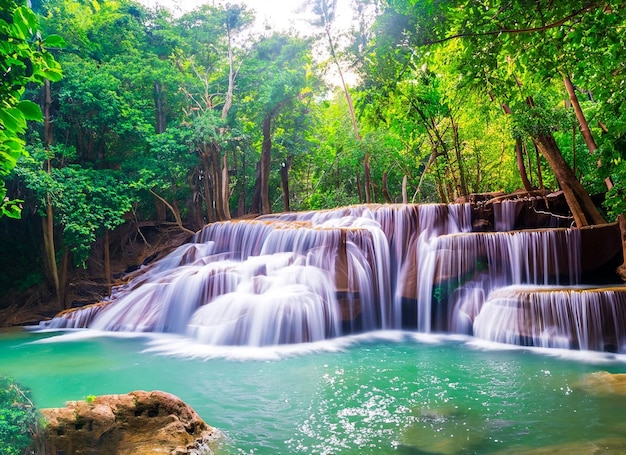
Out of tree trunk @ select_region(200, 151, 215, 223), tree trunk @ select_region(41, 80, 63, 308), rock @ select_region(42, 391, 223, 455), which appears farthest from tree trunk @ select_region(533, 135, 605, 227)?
tree trunk @ select_region(41, 80, 63, 308)

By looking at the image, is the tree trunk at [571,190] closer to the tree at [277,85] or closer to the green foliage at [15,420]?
the tree at [277,85]

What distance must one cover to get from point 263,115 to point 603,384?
1766cm

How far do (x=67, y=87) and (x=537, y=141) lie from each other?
48.7 ft

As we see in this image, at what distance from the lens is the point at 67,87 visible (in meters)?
14.5

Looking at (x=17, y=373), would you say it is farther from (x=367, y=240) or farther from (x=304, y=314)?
(x=367, y=240)

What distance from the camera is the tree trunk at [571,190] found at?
11.0 m

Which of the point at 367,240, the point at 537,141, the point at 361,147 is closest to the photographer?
the point at 537,141

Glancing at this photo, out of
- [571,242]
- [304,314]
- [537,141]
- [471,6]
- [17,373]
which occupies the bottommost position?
[17,373]

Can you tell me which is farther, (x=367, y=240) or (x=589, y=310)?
(x=367, y=240)

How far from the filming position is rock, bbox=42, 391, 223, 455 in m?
3.67

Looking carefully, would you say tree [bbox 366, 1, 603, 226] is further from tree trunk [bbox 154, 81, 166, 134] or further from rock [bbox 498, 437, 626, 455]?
tree trunk [bbox 154, 81, 166, 134]

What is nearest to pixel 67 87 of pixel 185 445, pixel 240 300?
pixel 240 300

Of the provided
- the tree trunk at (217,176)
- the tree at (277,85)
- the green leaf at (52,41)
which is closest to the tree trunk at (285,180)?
the tree at (277,85)

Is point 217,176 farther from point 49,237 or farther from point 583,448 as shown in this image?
point 583,448
